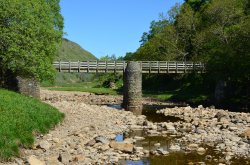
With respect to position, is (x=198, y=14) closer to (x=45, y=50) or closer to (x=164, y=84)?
(x=164, y=84)

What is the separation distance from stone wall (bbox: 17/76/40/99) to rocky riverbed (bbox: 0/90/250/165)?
863 cm

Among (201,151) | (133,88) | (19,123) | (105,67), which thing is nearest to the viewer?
(19,123)

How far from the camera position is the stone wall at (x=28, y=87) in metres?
41.7

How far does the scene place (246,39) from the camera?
46.3 m

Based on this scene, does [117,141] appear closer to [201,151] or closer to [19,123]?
[201,151]

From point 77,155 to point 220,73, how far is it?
3539 centimetres

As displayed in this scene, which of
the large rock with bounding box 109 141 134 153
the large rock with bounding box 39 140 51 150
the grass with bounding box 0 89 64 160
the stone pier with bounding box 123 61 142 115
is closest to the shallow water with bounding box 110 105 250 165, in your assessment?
the large rock with bounding box 109 141 134 153

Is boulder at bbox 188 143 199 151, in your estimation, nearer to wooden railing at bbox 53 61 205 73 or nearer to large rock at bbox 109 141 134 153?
large rock at bbox 109 141 134 153

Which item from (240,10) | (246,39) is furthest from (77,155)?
(240,10)

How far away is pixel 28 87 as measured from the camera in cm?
4253

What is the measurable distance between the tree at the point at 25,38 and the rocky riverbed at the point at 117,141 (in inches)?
203

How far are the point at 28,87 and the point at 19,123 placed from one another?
22.9m

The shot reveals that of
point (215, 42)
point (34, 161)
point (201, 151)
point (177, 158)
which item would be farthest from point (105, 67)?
point (34, 161)

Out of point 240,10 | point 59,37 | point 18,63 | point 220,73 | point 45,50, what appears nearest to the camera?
point 18,63
